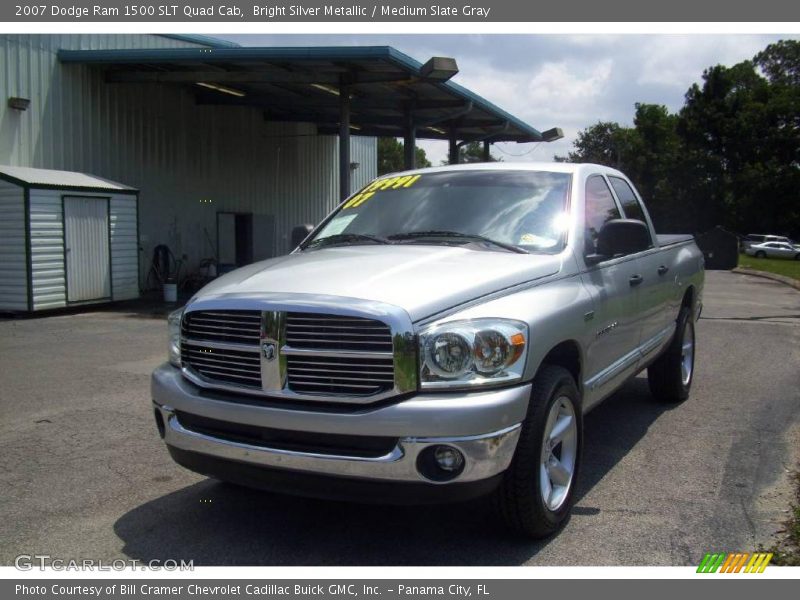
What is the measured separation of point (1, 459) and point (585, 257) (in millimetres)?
4048

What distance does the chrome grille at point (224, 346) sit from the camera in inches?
140

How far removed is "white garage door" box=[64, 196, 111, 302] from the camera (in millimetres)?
13508

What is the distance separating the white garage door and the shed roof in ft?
11.3

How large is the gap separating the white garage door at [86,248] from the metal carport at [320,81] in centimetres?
345

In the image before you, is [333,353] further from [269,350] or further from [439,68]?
[439,68]

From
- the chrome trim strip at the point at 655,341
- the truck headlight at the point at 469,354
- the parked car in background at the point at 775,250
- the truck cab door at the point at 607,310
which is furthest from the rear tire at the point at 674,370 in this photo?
the parked car in background at the point at 775,250

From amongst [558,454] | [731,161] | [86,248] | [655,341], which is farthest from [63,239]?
[731,161]

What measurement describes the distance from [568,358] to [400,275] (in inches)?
42.8

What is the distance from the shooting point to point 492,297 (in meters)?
3.64

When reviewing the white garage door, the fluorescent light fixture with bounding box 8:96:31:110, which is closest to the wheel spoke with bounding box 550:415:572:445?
the white garage door

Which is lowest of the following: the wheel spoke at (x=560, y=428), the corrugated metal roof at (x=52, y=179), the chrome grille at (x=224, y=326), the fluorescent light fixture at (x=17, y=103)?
the wheel spoke at (x=560, y=428)

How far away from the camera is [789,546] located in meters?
3.77

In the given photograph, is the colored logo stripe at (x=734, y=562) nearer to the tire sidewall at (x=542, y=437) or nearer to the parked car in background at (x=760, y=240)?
the tire sidewall at (x=542, y=437)

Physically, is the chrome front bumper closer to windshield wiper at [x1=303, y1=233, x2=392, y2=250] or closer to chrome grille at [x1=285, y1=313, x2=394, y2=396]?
chrome grille at [x1=285, y1=313, x2=394, y2=396]
